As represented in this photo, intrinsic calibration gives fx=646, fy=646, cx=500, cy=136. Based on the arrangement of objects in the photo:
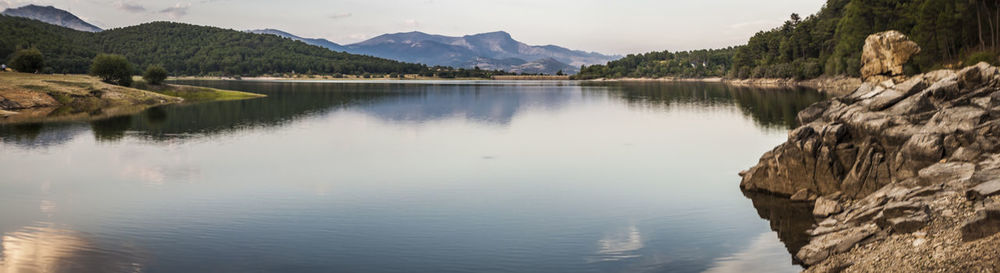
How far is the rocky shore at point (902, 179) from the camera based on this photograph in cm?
1602

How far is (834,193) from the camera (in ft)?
88.3

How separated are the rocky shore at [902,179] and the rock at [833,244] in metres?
0.04

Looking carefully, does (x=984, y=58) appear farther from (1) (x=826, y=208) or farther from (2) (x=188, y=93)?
(2) (x=188, y=93)

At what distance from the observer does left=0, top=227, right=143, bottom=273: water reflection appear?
1948 centimetres

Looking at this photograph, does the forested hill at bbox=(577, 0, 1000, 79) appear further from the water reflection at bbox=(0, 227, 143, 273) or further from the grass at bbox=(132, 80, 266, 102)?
the grass at bbox=(132, 80, 266, 102)

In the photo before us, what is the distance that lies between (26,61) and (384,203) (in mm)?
96559

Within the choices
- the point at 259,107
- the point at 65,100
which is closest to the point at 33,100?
the point at 65,100

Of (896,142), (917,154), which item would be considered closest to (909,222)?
(917,154)

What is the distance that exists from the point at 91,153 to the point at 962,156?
167 ft

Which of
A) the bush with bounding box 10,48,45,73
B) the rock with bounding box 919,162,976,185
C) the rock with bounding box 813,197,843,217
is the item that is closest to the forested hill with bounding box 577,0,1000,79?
the rock with bounding box 813,197,843,217

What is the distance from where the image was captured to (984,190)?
17.7 metres

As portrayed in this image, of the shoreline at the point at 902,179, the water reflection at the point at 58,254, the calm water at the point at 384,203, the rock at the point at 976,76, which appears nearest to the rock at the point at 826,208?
the shoreline at the point at 902,179

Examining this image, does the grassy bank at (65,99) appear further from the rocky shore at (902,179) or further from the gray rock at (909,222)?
the gray rock at (909,222)

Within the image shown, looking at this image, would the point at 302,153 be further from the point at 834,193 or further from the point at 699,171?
the point at 834,193
